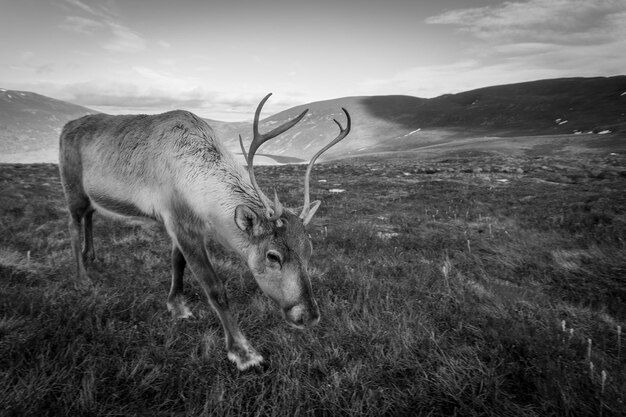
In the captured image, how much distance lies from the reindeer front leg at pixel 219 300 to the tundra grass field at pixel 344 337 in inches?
6.8

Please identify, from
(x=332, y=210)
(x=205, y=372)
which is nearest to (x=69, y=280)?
(x=205, y=372)

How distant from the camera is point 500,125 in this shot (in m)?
146

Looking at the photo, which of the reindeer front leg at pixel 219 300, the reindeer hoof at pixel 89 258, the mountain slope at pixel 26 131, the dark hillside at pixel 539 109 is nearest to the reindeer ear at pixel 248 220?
the reindeer front leg at pixel 219 300

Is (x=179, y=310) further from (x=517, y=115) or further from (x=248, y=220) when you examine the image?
(x=517, y=115)

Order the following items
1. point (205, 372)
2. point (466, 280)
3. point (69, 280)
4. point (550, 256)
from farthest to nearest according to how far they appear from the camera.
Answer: point (550, 256), point (466, 280), point (69, 280), point (205, 372)

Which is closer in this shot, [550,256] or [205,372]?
[205,372]

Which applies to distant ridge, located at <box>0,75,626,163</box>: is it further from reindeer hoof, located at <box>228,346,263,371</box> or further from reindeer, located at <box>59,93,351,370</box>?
reindeer hoof, located at <box>228,346,263,371</box>

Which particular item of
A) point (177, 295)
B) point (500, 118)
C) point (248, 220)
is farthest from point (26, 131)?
point (500, 118)

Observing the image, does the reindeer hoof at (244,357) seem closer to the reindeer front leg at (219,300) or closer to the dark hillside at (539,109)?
the reindeer front leg at (219,300)

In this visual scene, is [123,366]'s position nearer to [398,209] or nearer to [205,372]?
[205,372]

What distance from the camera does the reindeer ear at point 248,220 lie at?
3695 mm

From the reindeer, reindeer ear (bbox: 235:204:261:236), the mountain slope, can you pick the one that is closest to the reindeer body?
the reindeer

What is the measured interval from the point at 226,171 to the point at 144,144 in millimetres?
1759

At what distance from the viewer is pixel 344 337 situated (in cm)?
379
